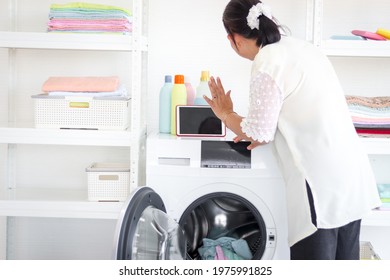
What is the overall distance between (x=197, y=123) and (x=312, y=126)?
949 mm

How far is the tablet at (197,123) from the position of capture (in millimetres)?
2883

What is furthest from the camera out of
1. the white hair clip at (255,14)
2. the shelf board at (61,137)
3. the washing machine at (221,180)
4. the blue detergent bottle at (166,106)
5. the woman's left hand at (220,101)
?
A: the blue detergent bottle at (166,106)

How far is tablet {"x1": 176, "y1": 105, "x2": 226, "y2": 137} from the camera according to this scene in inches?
113

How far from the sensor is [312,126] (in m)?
2.03

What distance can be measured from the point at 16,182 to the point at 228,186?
1382 millimetres

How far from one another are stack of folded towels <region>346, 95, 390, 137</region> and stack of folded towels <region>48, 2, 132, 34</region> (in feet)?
3.93

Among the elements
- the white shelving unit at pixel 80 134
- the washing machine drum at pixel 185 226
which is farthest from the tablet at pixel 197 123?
the washing machine drum at pixel 185 226

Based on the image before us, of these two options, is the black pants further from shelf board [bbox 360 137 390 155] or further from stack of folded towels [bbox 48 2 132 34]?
stack of folded towels [bbox 48 2 132 34]

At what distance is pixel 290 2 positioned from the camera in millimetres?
3283

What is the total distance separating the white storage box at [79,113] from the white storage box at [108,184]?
0.23 meters

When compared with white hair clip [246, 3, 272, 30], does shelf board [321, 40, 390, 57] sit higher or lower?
lower

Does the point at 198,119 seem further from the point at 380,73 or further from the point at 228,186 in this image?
the point at 380,73

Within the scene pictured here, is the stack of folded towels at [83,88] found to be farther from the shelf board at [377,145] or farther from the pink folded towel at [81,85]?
the shelf board at [377,145]

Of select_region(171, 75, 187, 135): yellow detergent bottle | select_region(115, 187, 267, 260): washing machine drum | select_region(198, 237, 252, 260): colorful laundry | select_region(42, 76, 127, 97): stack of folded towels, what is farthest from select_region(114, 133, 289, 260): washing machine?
select_region(42, 76, 127, 97): stack of folded towels
